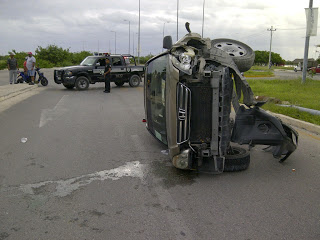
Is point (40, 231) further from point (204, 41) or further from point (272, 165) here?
point (272, 165)

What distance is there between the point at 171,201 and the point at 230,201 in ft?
2.39

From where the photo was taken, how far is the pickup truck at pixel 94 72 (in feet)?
57.3

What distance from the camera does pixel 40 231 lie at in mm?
3307

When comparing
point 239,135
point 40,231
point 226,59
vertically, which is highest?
point 226,59

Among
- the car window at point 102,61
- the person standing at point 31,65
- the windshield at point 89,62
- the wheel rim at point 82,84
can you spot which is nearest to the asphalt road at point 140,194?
the wheel rim at point 82,84

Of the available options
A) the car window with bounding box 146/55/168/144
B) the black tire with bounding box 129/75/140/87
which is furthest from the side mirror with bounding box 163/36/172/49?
the black tire with bounding box 129/75/140/87

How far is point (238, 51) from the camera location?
5.96 meters

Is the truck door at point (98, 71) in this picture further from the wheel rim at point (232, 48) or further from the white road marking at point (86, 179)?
the white road marking at point (86, 179)

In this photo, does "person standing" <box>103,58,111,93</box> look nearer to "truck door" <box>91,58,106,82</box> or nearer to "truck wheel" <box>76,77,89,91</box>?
"truck door" <box>91,58,106,82</box>

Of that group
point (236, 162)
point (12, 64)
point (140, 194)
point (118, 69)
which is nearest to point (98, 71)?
point (118, 69)

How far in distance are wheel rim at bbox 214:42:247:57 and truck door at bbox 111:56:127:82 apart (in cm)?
1312

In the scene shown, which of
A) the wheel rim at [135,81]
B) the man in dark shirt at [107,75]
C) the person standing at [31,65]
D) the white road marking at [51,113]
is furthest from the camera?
the wheel rim at [135,81]

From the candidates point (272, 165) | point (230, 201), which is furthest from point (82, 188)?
point (272, 165)

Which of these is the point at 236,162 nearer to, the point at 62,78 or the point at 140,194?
the point at 140,194
